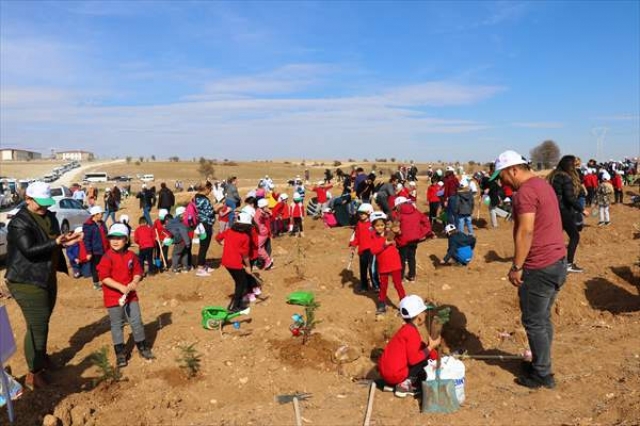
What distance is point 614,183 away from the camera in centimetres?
2083

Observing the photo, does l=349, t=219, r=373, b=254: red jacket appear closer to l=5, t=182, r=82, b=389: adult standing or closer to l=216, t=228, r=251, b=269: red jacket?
l=216, t=228, r=251, b=269: red jacket

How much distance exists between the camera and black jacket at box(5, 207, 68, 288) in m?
5.12

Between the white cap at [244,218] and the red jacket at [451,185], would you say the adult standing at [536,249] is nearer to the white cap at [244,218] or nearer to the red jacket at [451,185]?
the white cap at [244,218]

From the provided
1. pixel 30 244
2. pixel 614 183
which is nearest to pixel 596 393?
pixel 30 244

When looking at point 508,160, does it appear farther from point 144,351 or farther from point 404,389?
point 144,351

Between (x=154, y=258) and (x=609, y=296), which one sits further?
(x=154, y=258)

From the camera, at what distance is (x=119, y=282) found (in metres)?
5.79

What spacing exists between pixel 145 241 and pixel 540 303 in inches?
314

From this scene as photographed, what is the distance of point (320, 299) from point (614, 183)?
59.2ft

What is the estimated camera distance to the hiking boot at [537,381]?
471 cm

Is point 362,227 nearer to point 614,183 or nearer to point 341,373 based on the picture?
point 341,373

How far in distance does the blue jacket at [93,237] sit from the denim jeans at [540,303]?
7.25 meters

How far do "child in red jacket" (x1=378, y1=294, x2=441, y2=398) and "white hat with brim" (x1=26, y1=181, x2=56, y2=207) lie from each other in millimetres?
4002

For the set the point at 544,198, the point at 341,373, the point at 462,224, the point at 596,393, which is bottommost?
the point at 341,373
